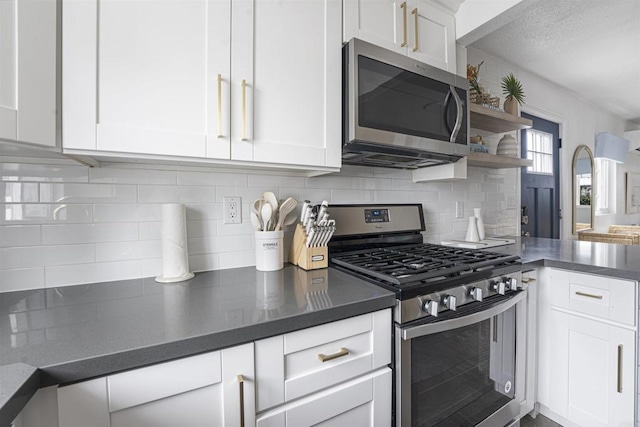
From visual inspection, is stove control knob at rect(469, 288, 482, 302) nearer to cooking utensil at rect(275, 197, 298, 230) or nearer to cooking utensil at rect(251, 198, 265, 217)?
cooking utensil at rect(275, 197, 298, 230)

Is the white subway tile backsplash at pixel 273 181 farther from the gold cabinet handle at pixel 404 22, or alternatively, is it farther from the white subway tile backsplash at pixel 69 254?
the gold cabinet handle at pixel 404 22

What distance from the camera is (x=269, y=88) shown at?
1.11m

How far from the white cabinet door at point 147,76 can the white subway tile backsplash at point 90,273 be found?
0.51m

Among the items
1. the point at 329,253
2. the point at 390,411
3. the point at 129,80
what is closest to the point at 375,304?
the point at 390,411

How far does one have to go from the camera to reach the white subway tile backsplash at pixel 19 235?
993 millimetres

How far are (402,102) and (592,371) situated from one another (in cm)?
157

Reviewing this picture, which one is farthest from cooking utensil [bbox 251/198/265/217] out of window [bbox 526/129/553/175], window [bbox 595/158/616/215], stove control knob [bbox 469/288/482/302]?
window [bbox 595/158/616/215]

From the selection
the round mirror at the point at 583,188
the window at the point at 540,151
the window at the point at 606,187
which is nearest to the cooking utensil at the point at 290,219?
the window at the point at 540,151

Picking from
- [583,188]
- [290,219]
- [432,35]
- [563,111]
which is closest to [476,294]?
[290,219]

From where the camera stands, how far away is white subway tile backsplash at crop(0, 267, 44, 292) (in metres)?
1.00

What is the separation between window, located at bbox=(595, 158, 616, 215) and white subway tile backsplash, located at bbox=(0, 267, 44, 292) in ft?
19.7

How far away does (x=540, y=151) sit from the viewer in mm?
2971

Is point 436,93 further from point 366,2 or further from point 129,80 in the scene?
point 129,80

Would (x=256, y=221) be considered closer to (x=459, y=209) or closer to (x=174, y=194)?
(x=174, y=194)
